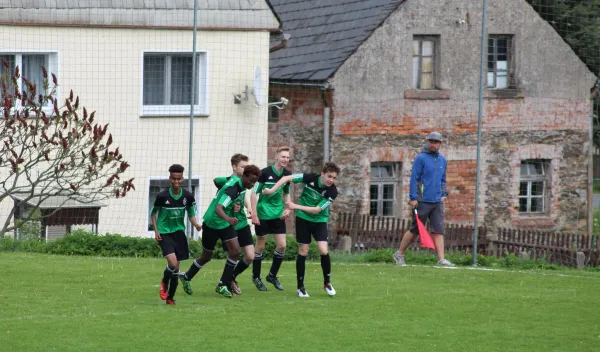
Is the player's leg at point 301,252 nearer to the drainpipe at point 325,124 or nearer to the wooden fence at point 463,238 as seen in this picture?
the wooden fence at point 463,238

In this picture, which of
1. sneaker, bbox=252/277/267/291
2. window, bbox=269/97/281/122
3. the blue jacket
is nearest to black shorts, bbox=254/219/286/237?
sneaker, bbox=252/277/267/291

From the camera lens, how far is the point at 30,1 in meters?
24.7

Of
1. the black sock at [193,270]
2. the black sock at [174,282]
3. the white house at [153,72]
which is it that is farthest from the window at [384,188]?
the black sock at [174,282]

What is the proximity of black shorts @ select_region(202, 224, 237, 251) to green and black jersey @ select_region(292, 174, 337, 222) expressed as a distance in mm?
904

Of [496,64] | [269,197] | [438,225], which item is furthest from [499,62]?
[269,197]

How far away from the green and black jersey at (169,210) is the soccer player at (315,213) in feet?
4.93

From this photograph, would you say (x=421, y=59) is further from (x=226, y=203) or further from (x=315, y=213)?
(x=226, y=203)

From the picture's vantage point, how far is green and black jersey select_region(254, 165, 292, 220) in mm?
16656

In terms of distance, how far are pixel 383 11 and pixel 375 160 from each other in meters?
3.57

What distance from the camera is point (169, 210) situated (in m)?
15.0

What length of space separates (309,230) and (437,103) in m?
15.5

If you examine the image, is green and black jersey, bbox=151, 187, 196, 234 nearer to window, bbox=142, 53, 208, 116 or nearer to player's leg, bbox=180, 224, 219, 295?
player's leg, bbox=180, 224, 219, 295

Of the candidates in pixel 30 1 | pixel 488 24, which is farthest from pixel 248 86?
pixel 488 24

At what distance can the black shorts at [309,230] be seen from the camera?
52.9ft
